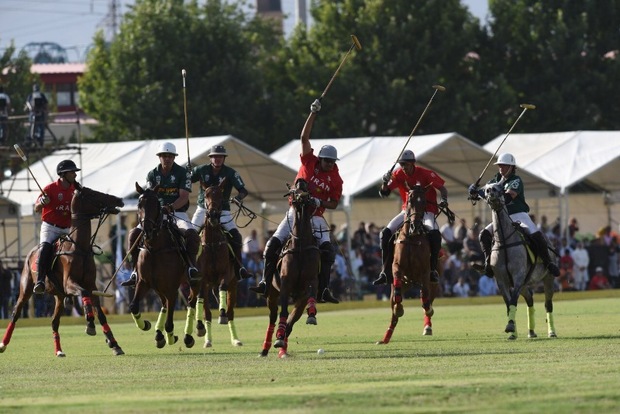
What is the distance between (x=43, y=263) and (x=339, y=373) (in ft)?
19.9

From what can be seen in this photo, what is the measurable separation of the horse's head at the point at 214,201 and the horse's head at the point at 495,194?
10.6 ft

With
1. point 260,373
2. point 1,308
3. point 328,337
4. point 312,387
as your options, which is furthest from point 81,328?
point 312,387

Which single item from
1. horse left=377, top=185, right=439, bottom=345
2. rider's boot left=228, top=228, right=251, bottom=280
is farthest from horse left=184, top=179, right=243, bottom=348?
horse left=377, top=185, right=439, bottom=345

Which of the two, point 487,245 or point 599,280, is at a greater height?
point 487,245

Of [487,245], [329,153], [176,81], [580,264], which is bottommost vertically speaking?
[487,245]

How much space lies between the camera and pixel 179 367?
53.3 feet

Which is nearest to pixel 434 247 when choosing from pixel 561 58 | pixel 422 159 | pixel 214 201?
pixel 214 201

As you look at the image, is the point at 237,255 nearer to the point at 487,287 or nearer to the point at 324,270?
the point at 324,270

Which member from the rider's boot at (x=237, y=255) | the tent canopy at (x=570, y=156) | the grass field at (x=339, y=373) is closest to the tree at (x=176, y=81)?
the tent canopy at (x=570, y=156)

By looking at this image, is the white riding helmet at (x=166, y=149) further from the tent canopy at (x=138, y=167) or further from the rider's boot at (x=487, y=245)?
the tent canopy at (x=138, y=167)

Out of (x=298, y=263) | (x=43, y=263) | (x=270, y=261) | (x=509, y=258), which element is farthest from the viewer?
(x=509, y=258)

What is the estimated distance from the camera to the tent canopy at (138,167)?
35.1 m

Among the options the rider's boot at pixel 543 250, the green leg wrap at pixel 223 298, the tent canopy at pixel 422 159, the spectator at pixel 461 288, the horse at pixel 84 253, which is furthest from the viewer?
the spectator at pixel 461 288

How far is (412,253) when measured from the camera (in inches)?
814
